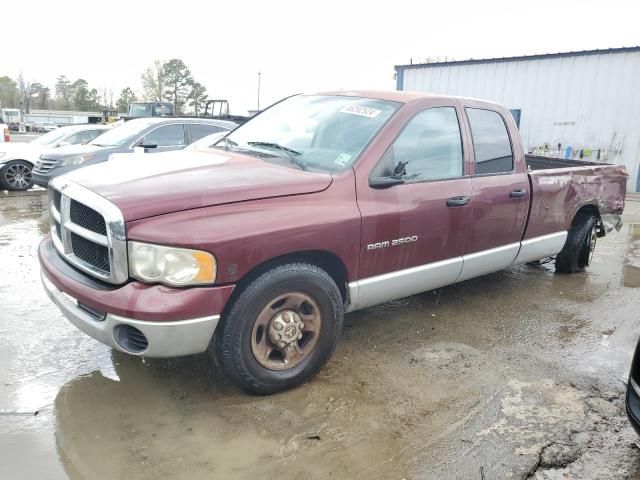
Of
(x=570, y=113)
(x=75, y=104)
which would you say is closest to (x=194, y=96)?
(x=75, y=104)

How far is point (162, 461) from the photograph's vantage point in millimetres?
2637

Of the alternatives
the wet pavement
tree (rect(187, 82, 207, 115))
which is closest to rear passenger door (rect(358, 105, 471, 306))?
the wet pavement

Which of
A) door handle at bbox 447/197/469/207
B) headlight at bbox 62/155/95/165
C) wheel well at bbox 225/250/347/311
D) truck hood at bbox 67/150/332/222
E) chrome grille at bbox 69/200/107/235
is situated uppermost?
truck hood at bbox 67/150/332/222

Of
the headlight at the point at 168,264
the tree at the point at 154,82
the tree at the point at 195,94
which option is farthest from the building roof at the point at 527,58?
the tree at the point at 195,94

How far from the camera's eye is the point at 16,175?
10906mm

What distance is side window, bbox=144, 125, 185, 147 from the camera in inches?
370

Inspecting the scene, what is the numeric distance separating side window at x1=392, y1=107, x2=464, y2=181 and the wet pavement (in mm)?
1326

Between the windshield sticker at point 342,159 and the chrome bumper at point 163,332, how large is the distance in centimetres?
135

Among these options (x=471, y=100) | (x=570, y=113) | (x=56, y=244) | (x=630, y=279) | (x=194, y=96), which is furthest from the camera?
(x=194, y=96)

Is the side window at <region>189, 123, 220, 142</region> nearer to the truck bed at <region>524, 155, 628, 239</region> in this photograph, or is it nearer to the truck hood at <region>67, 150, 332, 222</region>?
the truck bed at <region>524, 155, 628, 239</region>

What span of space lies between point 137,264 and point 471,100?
3.13 meters

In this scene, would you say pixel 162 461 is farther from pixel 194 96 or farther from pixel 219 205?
pixel 194 96

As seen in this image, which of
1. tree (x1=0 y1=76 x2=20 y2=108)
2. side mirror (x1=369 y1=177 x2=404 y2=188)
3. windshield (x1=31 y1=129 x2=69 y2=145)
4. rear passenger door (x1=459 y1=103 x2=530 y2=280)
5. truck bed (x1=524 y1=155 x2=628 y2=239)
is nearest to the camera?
side mirror (x1=369 y1=177 x2=404 y2=188)

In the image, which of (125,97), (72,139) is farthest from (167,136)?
(125,97)
